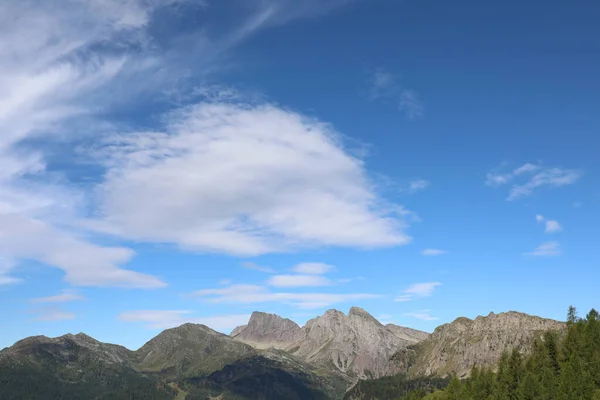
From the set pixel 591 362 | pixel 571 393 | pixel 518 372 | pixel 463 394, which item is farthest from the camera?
pixel 463 394

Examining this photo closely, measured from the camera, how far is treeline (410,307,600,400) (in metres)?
128

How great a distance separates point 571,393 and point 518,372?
3703cm

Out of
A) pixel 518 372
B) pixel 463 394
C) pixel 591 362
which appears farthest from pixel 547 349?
pixel 463 394

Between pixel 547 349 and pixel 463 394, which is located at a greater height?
pixel 547 349

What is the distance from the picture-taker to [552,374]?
147 m

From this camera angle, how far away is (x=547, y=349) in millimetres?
162375

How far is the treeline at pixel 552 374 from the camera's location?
422 ft

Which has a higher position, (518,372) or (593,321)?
(593,321)

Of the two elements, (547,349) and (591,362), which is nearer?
(591,362)

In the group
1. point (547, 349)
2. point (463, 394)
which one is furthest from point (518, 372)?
point (463, 394)

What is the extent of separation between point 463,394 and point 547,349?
3617cm

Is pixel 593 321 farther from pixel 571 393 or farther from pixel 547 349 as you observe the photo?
pixel 571 393

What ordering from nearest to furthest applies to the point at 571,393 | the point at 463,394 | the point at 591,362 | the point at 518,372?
the point at 571,393
the point at 591,362
the point at 518,372
the point at 463,394

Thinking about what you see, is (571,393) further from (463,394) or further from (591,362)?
(463,394)
